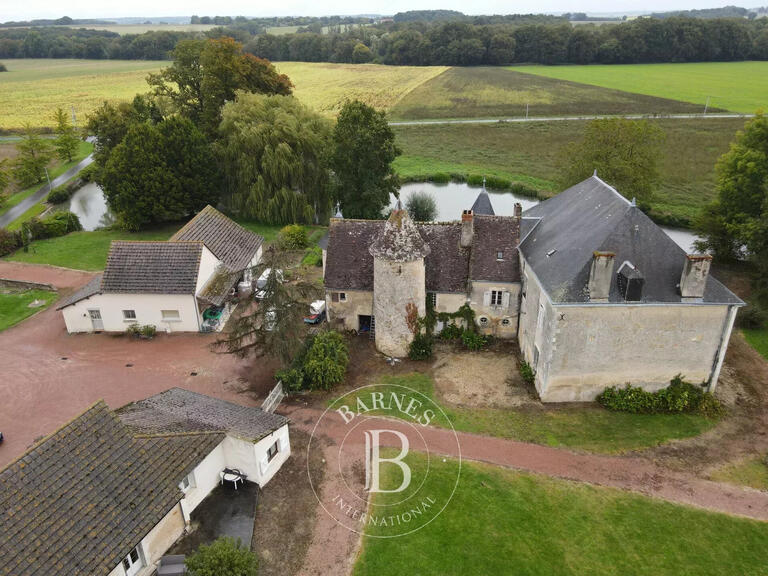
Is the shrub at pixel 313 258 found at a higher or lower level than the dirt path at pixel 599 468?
higher

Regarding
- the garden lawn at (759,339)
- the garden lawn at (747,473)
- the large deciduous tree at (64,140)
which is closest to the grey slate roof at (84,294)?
the garden lawn at (747,473)

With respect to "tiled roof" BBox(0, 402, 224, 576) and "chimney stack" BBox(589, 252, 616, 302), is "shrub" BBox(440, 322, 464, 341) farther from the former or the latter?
"tiled roof" BBox(0, 402, 224, 576)

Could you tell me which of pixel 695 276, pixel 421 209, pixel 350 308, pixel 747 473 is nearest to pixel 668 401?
pixel 747 473

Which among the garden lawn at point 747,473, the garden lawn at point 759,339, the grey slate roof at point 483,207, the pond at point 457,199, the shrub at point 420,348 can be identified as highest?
the grey slate roof at point 483,207

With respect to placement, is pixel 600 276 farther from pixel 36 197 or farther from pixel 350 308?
pixel 36 197

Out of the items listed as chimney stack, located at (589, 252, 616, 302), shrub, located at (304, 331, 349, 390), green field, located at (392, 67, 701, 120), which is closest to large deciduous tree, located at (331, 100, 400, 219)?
shrub, located at (304, 331, 349, 390)

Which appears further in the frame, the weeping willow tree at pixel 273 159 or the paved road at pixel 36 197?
the paved road at pixel 36 197

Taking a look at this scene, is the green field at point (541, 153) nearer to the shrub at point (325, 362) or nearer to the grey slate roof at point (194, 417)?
the shrub at point (325, 362)
